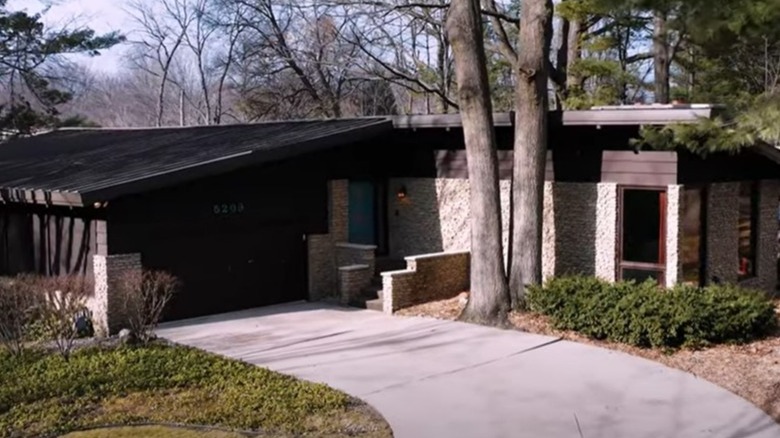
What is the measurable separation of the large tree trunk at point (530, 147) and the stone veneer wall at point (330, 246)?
12.9 feet

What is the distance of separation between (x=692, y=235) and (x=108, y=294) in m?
10.1

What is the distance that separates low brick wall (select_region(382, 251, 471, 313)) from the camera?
50.6 feet

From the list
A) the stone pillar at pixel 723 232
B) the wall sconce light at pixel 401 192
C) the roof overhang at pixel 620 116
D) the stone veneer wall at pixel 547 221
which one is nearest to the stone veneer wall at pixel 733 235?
the stone pillar at pixel 723 232

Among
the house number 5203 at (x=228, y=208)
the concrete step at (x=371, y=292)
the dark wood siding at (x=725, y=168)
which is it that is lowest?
the concrete step at (x=371, y=292)

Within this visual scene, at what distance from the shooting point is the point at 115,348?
39.5 feet

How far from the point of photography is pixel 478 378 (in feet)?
35.5

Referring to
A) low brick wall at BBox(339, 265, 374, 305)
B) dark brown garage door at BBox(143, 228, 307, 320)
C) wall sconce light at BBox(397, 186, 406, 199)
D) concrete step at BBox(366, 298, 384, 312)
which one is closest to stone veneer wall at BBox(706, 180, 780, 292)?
concrete step at BBox(366, 298, 384, 312)

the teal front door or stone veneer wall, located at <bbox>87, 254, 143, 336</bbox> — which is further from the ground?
the teal front door

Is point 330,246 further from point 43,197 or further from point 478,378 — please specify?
point 478,378

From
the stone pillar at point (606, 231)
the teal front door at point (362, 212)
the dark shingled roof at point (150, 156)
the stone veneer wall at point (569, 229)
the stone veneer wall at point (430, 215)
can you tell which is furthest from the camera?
the teal front door at point (362, 212)

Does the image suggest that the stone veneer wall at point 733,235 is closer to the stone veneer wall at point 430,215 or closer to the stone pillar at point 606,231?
the stone pillar at point 606,231

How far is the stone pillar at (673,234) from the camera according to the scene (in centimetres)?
1446

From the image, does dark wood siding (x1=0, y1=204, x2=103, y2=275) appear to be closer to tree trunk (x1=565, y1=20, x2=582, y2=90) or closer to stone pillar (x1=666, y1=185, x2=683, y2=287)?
stone pillar (x1=666, y1=185, x2=683, y2=287)

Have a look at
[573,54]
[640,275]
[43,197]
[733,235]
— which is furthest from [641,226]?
[573,54]
